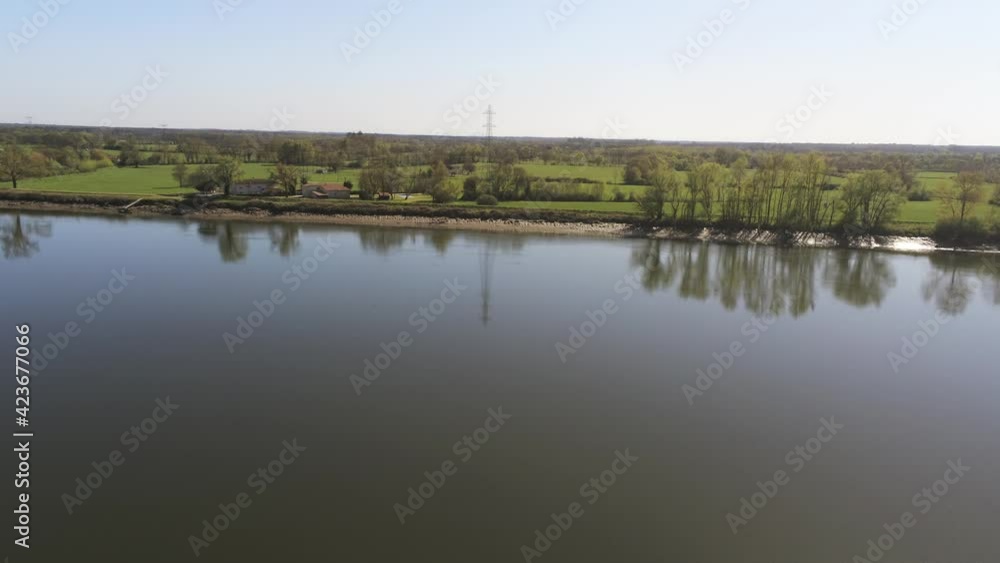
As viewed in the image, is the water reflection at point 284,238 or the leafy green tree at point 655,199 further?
the leafy green tree at point 655,199

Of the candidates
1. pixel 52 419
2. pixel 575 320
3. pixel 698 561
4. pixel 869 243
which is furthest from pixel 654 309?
pixel 869 243

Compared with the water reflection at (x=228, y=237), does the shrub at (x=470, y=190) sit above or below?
above

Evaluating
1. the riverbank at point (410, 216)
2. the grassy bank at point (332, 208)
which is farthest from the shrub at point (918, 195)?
the riverbank at point (410, 216)

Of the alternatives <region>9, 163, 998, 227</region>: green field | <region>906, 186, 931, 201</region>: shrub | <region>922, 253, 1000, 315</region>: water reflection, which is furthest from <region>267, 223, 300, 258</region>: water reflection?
<region>906, 186, 931, 201</region>: shrub

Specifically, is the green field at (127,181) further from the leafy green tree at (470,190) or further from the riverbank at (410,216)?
the leafy green tree at (470,190)

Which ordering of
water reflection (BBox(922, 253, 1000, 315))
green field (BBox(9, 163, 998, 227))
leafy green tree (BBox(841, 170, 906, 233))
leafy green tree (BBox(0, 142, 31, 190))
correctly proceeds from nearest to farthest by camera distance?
water reflection (BBox(922, 253, 1000, 315)) → leafy green tree (BBox(841, 170, 906, 233)) → green field (BBox(9, 163, 998, 227)) → leafy green tree (BBox(0, 142, 31, 190))

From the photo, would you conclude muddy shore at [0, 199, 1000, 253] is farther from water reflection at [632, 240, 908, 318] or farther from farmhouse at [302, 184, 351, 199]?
farmhouse at [302, 184, 351, 199]

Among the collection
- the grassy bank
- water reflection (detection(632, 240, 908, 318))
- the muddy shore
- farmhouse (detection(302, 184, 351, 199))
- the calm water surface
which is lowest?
the calm water surface
